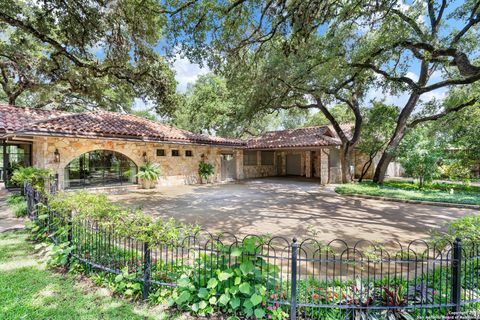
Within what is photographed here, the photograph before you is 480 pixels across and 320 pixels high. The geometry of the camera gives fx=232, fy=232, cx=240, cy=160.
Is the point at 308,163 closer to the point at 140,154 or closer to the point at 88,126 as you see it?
the point at 140,154

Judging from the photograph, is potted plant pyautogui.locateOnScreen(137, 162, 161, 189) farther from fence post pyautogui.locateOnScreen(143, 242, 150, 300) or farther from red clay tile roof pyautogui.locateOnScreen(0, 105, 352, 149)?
fence post pyautogui.locateOnScreen(143, 242, 150, 300)

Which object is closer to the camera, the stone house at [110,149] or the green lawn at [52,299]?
the green lawn at [52,299]

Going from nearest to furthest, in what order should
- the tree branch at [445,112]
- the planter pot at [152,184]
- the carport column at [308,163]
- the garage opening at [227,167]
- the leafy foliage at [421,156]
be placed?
1. the leafy foliage at [421,156]
2. the tree branch at [445,112]
3. the planter pot at [152,184]
4. the garage opening at [227,167]
5. the carport column at [308,163]

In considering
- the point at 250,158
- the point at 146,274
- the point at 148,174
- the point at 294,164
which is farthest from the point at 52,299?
the point at 294,164

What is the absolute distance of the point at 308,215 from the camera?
7852 mm

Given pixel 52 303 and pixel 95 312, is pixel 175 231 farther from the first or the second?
pixel 52 303

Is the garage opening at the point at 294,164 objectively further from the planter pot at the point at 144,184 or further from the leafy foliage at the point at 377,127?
the planter pot at the point at 144,184

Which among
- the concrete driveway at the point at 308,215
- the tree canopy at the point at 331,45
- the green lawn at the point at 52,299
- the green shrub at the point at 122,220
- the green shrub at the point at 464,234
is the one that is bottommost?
the concrete driveway at the point at 308,215

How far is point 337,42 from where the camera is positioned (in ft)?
31.2

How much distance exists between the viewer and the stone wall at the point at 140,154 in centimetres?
1067

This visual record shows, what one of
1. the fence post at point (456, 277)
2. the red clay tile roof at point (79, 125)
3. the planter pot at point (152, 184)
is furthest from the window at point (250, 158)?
the fence post at point (456, 277)

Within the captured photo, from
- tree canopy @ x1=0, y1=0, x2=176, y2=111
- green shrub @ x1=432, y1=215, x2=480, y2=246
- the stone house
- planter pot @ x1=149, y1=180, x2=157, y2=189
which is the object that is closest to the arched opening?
the stone house

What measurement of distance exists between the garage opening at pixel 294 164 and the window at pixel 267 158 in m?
1.91

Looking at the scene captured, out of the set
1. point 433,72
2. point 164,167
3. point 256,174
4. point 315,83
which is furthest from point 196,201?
point 433,72
